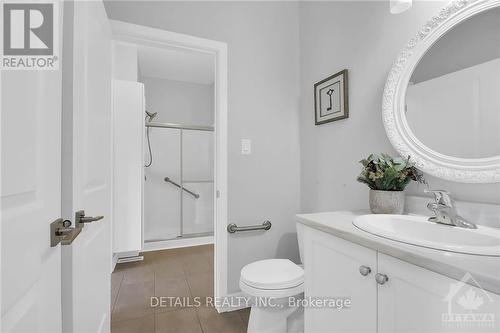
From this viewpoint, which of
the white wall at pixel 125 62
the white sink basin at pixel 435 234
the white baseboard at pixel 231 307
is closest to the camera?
the white sink basin at pixel 435 234

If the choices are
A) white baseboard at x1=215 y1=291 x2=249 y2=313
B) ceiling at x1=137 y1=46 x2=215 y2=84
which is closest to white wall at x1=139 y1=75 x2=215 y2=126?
ceiling at x1=137 y1=46 x2=215 y2=84

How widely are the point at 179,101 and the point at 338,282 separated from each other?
364 cm

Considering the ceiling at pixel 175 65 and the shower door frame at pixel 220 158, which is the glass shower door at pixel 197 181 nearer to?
the ceiling at pixel 175 65

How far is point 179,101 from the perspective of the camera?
3895 mm

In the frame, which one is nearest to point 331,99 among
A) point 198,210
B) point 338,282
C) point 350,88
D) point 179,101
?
point 350,88

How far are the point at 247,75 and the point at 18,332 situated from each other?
1833 mm

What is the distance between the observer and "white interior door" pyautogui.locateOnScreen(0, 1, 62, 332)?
49 cm

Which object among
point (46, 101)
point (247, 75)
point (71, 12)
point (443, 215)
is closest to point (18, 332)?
point (46, 101)

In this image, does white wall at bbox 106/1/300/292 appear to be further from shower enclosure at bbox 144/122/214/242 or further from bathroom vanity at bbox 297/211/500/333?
shower enclosure at bbox 144/122/214/242

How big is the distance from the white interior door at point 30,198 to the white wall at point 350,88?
1.44 meters

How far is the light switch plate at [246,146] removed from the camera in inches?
74.5

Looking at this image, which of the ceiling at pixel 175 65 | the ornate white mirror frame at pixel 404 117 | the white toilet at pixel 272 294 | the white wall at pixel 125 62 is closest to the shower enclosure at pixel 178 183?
the white wall at pixel 125 62

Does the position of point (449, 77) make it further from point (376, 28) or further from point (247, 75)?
point (247, 75)

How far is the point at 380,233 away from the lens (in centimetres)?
80
